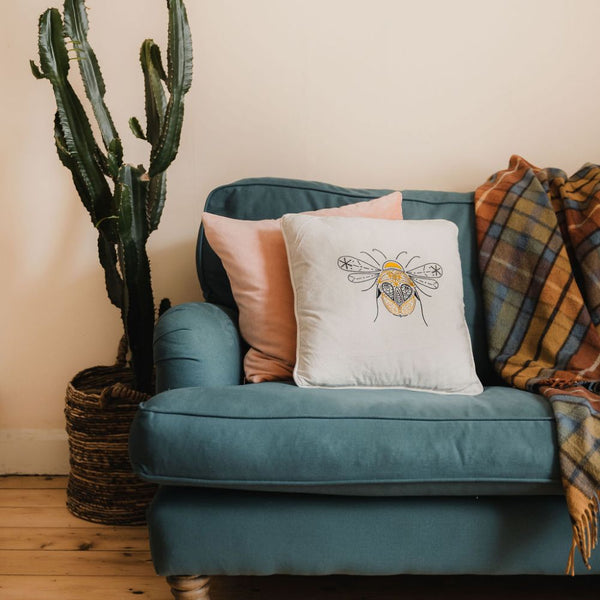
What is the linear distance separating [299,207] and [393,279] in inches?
16.8

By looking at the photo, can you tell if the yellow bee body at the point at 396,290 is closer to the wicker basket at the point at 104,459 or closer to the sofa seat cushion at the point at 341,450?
the sofa seat cushion at the point at 341,450

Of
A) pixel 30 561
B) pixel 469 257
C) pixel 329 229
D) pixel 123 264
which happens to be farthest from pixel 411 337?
pixel 30 561

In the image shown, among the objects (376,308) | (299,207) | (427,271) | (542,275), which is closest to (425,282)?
(427,271)

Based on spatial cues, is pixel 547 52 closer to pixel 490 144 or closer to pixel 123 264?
pixel 490 144

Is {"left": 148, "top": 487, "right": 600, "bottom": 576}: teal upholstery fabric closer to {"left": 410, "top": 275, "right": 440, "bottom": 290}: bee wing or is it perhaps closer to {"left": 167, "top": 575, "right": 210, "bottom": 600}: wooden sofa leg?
{"left": 167, "top": 575, "right": 210, "bottom": 600}: wooden sofa leg

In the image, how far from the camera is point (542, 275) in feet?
5.01

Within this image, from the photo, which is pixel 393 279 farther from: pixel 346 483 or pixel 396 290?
pixel 346 483

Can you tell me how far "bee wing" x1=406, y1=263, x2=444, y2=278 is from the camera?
1396 mm

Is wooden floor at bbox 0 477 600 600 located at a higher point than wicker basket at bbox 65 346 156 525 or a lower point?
lower

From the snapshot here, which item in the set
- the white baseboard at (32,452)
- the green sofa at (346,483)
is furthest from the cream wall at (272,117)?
the green sofa at (346,483)

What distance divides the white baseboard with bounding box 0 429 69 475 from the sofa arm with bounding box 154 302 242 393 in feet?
2.96

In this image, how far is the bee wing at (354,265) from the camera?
4.51 ft

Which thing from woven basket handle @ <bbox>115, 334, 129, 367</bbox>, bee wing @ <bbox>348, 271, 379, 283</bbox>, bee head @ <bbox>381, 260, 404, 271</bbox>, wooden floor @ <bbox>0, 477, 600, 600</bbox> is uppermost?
bee head @ <bbox>381, 260, 404, 271</bbox>

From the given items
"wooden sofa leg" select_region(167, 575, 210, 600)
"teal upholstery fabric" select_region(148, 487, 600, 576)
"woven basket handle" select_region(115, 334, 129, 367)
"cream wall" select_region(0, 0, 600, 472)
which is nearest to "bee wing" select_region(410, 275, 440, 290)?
"teal upholstery fabric" select_region(148, 487, 600, 576)
